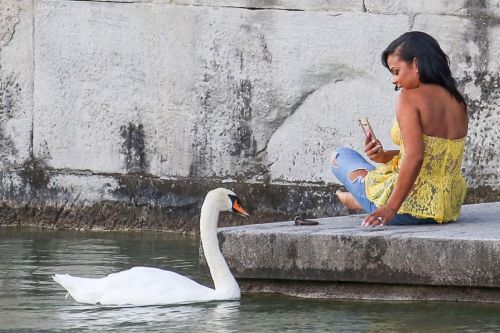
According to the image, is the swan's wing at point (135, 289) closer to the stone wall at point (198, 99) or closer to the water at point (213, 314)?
the water at point (213, 314)

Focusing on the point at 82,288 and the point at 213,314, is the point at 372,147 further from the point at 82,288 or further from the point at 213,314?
the point at 82,288

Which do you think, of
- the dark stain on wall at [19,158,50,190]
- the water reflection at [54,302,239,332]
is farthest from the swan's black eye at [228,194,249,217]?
the dark stain on wall at [19,158,50,190]

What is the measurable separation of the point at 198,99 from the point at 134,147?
0.50m

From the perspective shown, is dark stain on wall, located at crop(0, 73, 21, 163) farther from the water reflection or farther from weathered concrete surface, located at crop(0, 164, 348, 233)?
the water reflection

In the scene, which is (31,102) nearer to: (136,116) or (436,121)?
(136,116)

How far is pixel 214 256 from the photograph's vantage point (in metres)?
7.82

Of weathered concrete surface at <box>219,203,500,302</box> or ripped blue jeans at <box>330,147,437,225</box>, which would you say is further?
ripped blue jeans at <box>330,147,437,225</box>

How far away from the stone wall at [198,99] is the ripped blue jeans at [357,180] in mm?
1444

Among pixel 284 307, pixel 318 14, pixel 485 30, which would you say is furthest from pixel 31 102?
pixel 284 307

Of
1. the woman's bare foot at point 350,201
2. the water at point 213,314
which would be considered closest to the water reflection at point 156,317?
the water at point 213,314

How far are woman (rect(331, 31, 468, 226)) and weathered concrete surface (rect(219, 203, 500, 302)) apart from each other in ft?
0.41

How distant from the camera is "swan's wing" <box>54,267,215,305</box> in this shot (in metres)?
7.66

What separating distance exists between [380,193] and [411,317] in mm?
1046

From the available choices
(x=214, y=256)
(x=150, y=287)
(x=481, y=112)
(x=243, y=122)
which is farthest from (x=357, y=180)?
(x=243, y=122)
